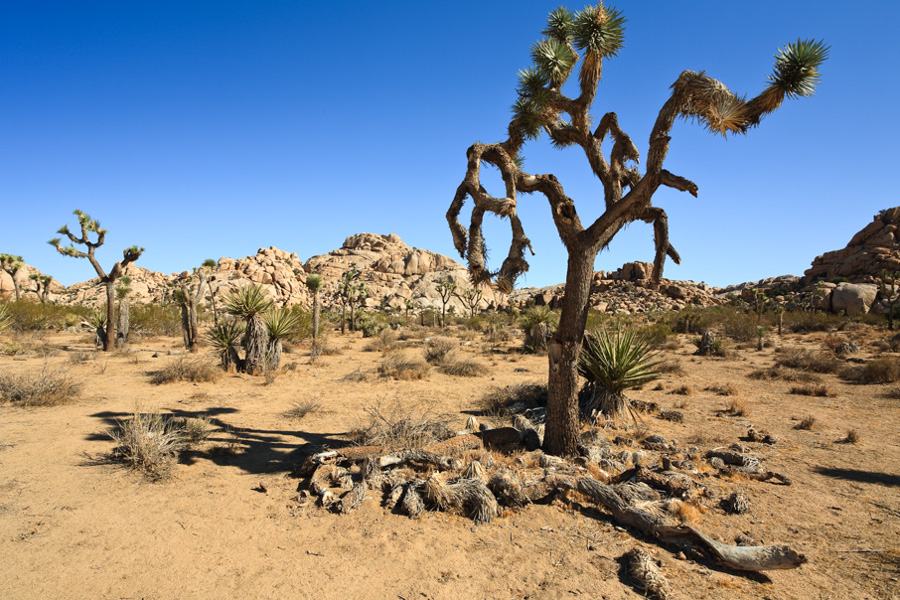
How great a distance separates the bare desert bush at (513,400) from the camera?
8945 mm

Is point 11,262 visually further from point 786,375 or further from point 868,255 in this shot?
point 868,255

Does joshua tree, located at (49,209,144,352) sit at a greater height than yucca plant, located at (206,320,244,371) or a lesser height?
greater

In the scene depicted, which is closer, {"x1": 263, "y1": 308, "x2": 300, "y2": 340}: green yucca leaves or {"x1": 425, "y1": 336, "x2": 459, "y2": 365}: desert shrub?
{"x1": 263, "y1": 308, "x2": 300, "y2": 340}: green yucca leaves

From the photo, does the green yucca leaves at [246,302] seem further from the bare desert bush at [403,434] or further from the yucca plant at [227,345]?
the bare desert bush at [403,434]

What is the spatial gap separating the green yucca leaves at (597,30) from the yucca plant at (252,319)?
431 inches

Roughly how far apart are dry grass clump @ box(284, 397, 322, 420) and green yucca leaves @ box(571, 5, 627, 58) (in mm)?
7767

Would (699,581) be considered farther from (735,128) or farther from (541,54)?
(541,54)

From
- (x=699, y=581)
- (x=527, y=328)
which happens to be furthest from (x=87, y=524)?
(x=527, y=328)

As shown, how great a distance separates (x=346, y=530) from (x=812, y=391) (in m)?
11.5

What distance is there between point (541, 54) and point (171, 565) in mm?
7149

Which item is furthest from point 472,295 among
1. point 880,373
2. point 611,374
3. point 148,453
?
point 148,453

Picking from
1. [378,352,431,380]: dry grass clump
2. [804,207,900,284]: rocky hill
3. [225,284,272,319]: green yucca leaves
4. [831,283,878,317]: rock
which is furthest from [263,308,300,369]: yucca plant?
[804,207,900,284]: rocky hill

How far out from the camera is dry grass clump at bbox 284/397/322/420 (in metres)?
8.82

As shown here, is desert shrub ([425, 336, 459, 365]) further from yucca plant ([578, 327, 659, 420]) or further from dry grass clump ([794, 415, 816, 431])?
dry grass clump ([794, 415, 816, 431])
